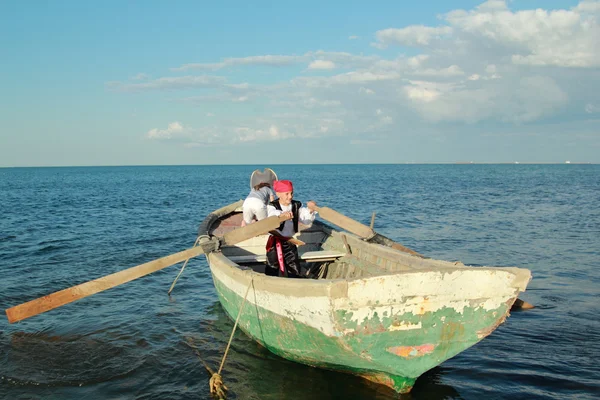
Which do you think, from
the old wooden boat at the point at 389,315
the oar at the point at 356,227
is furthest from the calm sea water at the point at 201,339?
the old wooden boat at the point at 389,315

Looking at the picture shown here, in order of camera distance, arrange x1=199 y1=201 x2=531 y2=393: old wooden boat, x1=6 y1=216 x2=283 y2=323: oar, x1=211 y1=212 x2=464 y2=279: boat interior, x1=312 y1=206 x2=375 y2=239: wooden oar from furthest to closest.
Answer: x1=312 y1=206 x2=375 y2=239: wooden oar
x1=211 y1=212 x2=464 y2=279: boat interior
x1=6 y1=216 x2=283 y2=323: oar
x1=199 y1=201 x2=531 y2=393: old wooden boat

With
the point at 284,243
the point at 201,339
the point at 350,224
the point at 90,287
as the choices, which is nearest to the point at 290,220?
the point at 284,243

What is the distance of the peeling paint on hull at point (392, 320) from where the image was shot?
17.4 feet

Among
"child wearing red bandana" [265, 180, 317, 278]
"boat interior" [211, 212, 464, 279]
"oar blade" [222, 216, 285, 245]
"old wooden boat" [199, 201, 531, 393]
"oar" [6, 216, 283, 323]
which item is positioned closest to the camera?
"old wooden boat" [199, 201, 531, 393]

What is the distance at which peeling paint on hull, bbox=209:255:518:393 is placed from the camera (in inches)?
208

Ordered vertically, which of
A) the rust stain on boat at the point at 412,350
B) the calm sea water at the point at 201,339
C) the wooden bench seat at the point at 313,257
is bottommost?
the calm sea water at the point at 201,339

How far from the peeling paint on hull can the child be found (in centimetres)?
187

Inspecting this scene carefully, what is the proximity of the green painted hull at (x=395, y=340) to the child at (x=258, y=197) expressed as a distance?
2116mm

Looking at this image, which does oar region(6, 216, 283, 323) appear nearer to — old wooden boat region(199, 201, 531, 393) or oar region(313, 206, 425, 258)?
oar region(313, 206, 425, 258)

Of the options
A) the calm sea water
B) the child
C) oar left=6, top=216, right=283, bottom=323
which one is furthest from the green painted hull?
oar left=6, top=216, right=283, bottom=323

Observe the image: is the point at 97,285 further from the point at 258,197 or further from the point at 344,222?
the point at 344,222

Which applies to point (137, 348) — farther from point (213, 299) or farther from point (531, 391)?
point (531, 391)

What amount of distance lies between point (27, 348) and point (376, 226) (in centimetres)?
1631

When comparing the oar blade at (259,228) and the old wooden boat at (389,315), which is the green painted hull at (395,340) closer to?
the old wooden boat at (389,315)
